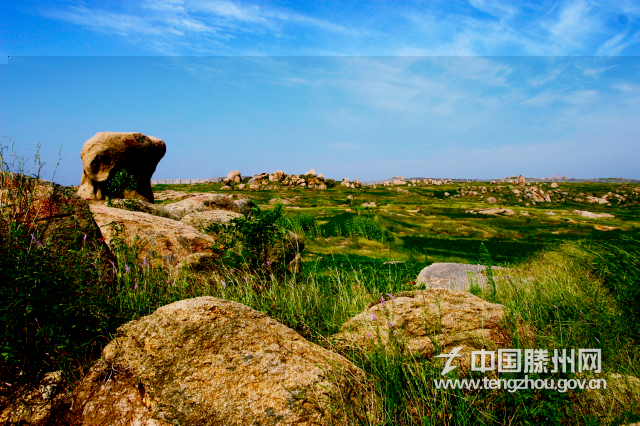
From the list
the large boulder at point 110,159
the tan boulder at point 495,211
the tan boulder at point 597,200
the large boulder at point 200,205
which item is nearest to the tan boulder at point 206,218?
the large boulder at point 200,205

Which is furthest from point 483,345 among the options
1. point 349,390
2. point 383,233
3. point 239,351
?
point 383,233

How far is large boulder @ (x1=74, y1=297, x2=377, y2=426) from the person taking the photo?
247 cm

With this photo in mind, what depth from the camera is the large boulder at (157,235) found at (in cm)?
578

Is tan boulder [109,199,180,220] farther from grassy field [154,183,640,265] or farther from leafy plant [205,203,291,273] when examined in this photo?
grassy field [154,183,640,265]

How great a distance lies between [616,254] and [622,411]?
4.64 meters

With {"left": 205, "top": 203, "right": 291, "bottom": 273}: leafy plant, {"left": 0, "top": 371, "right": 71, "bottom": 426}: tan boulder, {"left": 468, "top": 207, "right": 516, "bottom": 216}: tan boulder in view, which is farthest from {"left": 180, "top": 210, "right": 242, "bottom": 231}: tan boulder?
{"left": 468, "top": 207, "right": 516, "bottom": 216}: tan boulder

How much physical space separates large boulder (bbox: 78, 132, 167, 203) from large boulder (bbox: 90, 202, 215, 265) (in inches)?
490

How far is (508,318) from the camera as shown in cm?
364

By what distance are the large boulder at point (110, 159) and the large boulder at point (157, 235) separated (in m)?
12.5

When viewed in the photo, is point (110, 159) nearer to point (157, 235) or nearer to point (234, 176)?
point (157, 235)

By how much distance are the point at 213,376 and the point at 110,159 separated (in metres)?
17.9

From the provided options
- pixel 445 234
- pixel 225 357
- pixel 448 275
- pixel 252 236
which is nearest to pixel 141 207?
pixel 252 236

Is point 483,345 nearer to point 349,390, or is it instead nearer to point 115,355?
point 349,390

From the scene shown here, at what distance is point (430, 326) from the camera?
372cm
